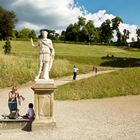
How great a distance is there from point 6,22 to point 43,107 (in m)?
78.2

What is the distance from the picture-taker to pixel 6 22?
306ft

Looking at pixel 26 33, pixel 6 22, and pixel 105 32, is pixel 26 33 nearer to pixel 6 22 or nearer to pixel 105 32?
pixel 105 32

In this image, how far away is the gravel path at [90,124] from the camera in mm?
15742

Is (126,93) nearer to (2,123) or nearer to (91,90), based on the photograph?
(91,90)

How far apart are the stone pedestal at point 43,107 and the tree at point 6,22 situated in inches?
3040

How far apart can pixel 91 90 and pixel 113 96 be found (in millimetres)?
2161

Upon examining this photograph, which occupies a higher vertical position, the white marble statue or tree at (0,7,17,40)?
tree at (0,7,17,40)

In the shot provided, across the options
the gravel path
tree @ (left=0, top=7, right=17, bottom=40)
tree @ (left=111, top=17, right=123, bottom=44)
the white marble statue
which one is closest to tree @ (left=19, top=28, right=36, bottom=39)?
tree @ (left=111, top=17, right=123, bottom=44)

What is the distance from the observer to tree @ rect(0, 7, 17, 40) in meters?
92.9

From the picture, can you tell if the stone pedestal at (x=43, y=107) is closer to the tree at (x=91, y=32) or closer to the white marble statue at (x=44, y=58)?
the white marble statue at (x=44, y=58)

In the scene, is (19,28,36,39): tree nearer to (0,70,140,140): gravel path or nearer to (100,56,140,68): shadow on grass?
(100,56,140,68): shadow on grass

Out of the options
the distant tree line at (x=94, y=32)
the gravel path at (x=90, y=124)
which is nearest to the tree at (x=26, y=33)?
the distant tree line at (x=94, y=32)

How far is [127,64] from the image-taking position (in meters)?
68.2

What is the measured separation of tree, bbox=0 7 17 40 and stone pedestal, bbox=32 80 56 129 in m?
77.2
